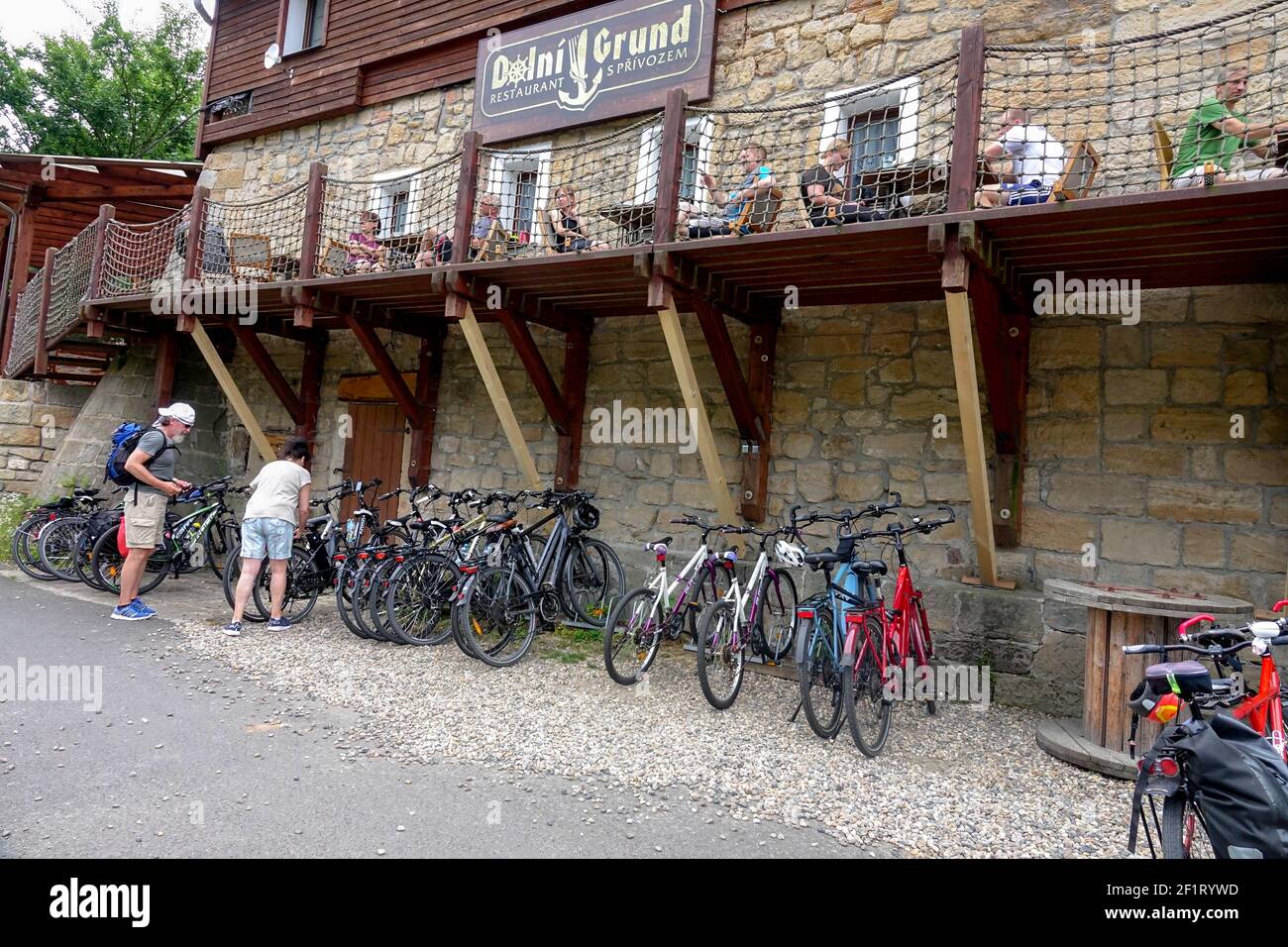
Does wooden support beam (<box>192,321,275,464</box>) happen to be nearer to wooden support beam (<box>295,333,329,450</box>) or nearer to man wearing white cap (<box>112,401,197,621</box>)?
wooden support beam (<box>295,333,329,450</box>)

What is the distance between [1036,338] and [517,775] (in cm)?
440

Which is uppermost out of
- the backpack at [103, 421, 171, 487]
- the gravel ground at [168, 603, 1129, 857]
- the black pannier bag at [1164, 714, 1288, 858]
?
the backpack at [103, 421, 171, 487]

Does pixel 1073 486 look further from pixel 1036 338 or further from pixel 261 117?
pixel 261 117

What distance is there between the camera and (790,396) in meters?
6.43

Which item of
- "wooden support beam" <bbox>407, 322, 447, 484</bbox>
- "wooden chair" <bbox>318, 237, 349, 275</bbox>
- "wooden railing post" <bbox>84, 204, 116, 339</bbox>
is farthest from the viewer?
"wooden railing post" <bbox>84, 204, 116, 339</bbox>

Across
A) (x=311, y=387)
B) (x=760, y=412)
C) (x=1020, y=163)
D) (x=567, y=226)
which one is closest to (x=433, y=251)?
(x=567, y=226)

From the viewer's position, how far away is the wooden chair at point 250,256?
8.48 m

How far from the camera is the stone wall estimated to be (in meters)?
10.8

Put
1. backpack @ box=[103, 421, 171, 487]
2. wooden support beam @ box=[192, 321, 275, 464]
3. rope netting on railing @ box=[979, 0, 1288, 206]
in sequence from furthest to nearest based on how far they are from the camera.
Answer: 1. wooden support beam @ box=[192, 321, 275, 464]
2. backpack @ box=[103, 421, 171, 487]
3. rope netting on railing @ box=[979, 0, 1288, 206]

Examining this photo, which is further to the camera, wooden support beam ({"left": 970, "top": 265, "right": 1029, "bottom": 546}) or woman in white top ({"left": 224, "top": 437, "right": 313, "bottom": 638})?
woman in white top ({"left": 224, "top": 437, "right": 313, "bottom": 638})

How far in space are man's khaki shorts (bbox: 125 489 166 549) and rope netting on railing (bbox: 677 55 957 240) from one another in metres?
4.51

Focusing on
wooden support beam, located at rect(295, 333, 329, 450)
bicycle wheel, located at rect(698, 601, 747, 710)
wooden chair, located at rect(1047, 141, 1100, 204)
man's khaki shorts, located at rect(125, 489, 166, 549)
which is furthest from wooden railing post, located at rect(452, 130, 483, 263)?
wooden chair, located at rect(1047, 141, 1100, 204)

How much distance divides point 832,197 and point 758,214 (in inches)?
38.9
